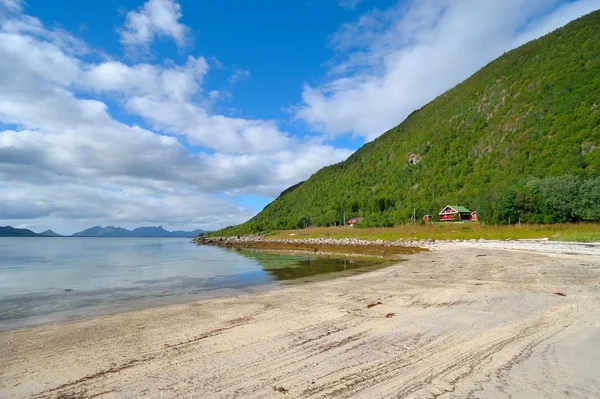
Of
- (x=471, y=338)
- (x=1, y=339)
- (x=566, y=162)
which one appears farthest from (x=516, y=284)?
(x=566, y=162)

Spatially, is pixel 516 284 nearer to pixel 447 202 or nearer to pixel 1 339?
pixel 1 339

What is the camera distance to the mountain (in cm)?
5250

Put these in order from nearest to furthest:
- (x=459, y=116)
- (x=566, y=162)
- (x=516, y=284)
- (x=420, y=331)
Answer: (x=420, y=331)
(x=516, y=284)
(x=566, y=162)
(x=459, y=116)

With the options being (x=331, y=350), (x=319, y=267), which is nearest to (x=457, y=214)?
(x=319, y=267)

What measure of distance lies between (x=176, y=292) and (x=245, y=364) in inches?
467

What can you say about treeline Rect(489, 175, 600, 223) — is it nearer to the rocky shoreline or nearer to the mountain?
the mountain

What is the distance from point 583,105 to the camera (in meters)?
78.9

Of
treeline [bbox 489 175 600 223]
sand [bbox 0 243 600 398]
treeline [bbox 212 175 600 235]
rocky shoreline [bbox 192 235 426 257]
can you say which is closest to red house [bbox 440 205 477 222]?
treeline [bbox 212 175 600 235]

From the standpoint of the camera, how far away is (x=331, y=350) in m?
6.09

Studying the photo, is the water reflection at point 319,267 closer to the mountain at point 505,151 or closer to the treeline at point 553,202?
the treeline at point 553,202

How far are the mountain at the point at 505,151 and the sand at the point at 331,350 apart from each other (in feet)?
164

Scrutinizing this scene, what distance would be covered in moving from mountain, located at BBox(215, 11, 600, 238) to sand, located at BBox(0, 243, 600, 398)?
164 ft

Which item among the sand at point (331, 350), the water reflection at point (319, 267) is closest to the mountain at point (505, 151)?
the water reflection at point (319, 267)

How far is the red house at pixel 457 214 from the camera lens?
270 ft
